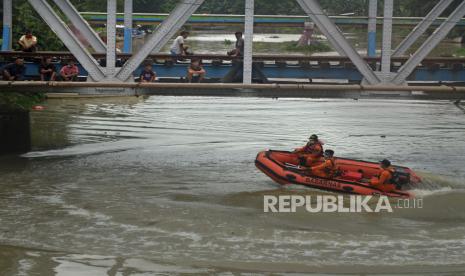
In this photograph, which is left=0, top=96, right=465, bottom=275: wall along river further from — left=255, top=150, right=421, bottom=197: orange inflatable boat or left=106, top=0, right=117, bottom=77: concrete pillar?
left=106, top=0, right=117, bottom=77: concrete pillar

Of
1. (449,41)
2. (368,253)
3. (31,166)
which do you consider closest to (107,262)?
(368,253)

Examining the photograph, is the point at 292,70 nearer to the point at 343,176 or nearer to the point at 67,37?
the point at 343,176

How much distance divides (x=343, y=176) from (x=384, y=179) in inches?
44.9

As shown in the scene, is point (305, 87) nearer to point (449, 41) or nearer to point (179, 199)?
point (179, 199)

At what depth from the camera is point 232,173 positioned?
20.1m

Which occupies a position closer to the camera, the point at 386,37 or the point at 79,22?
the point at 386,37

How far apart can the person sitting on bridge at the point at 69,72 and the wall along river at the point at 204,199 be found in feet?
7.49

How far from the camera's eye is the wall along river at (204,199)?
44.9 feet

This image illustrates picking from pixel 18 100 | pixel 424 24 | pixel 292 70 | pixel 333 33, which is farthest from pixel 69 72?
pixel 424 24

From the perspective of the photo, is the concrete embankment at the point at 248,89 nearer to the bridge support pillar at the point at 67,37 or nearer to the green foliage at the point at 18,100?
the bridge support pillar at the point at 67,37

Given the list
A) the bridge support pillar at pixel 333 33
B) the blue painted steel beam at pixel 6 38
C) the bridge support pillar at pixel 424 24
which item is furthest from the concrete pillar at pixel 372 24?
the blue painted steel beam at pixel 6 38

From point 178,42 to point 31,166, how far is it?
512cm

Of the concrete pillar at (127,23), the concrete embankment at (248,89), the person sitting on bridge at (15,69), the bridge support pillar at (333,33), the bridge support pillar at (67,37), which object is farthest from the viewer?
the person sitting on bridge at (15,69)

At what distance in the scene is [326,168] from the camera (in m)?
18.1
